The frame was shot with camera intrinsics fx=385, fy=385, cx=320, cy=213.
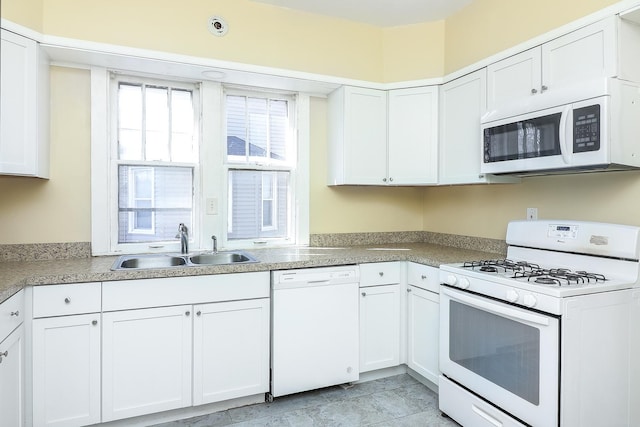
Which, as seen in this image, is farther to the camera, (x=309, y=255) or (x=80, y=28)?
(x=309, y=255)

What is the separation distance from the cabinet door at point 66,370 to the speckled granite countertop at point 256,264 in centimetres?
23

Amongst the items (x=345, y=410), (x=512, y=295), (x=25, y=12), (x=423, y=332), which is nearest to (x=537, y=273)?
(x=512, y=295)

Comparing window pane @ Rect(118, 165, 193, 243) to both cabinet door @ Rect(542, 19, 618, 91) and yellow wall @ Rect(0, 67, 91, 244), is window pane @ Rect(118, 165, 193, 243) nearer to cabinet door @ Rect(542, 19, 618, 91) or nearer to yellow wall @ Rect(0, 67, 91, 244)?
yellow wall @ Rect(0, 67, 91, 244)

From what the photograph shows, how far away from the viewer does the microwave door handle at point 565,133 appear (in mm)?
1930

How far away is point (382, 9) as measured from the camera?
2924 millimetres

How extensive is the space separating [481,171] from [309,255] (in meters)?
1.28

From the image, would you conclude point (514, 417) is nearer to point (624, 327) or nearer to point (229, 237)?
point (624, 327)

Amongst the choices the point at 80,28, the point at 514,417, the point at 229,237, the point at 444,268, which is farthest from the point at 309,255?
the point at 80,28

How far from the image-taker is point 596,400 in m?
1.74

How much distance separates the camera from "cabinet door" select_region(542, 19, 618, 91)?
188 cm

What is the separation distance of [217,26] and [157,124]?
0.82m

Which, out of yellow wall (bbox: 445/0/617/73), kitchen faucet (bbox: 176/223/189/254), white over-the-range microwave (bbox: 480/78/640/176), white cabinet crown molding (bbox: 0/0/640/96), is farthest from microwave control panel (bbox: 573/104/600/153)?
kitchen faucet (bbox: 176/223/189/254)

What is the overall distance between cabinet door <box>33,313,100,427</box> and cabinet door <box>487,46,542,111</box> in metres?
2.69

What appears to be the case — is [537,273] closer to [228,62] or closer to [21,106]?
[228,62]
